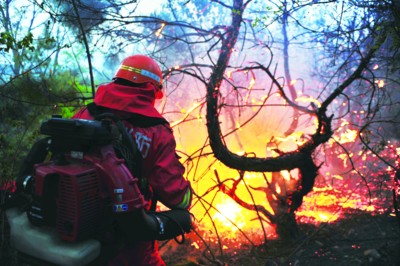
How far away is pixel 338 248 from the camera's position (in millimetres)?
4547

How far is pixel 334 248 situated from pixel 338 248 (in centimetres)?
6

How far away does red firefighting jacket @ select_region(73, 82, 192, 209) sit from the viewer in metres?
1.87

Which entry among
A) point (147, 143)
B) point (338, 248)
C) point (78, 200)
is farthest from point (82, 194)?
point (338, 248)

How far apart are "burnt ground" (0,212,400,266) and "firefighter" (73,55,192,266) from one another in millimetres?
2636

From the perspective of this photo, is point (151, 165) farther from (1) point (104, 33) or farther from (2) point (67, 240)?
(1) point (104, 33)

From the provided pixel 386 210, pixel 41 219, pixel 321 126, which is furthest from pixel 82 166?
pixel 386 210

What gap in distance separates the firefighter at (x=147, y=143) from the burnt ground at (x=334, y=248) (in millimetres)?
2636

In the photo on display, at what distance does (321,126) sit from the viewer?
4.62m

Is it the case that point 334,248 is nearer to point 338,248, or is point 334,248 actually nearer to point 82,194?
point 338,248

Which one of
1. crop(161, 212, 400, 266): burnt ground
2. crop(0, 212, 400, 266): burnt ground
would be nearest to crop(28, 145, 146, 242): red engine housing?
crop(0, 212, 400, 266): burnt ground

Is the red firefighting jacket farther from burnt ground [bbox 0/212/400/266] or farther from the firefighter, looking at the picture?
burnt ground [bbox 0/212/400/266]

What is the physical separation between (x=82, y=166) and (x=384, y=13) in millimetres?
3769

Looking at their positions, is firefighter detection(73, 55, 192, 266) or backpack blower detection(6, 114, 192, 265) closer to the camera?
backpack blower detection(6, 114, 192, 265)

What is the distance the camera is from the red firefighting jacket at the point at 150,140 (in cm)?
187
